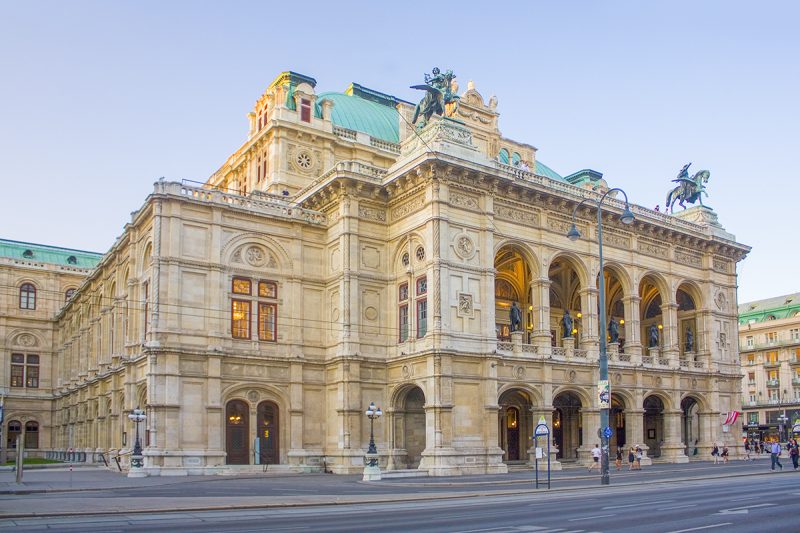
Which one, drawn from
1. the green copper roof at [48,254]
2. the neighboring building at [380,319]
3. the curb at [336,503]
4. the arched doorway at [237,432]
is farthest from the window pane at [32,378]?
the curb at [336,503]

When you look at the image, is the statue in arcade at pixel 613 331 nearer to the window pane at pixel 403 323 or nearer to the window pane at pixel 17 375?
the window pane at pixel 403 323

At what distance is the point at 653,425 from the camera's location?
59.1 meters

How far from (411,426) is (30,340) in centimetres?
5099

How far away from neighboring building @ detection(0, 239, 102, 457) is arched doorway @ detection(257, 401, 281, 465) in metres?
42.8

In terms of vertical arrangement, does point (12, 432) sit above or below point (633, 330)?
below

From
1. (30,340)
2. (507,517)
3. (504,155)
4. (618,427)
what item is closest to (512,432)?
(618,427)

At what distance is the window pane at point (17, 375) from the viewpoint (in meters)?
79.9

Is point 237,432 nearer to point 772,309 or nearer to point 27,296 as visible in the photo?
point 27,296

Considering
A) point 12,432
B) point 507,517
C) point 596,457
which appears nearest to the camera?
point 507,517

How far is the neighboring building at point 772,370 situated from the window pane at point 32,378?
78997 mm

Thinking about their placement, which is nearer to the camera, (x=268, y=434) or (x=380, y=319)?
(x=268, y=434)

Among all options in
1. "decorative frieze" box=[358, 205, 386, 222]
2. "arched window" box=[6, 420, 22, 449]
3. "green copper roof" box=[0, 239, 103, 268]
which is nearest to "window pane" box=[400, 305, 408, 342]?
"decorative frieze" box=[358, 205, 386, 222]

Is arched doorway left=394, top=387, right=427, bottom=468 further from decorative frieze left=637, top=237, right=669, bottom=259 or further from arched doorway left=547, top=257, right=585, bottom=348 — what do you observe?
decorative frieze left=637, top=237, right=669, bottom=259

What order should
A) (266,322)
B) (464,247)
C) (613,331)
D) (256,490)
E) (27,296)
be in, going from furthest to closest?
1. (27,296)
2. (613,331)
3. (266,322)
4. (464,247)
5. (256,490)
